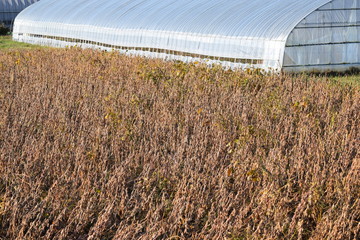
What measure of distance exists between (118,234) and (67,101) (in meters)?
4.76

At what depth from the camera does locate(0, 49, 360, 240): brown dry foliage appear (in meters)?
4.95

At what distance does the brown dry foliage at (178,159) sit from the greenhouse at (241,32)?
376cm

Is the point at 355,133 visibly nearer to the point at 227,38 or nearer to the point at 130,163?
the point at 130,163

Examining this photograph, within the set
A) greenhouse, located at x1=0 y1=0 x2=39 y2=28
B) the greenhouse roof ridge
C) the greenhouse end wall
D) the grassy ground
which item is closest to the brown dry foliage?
the greenhouse end wall

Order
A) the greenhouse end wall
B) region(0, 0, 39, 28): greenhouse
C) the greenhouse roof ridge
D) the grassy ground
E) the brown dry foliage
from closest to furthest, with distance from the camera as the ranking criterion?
the brown dry foliage → the greenhouse end wall → the greenhouse roof ridge → the grassy ground → region(0, 0, 39, 28): greenhouse

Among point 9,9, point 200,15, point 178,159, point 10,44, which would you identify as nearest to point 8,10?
point 9,9

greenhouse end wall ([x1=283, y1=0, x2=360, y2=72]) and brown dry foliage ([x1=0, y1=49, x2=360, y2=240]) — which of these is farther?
greenhouse end wall ([x1=283, y1=0, x2=360, y2=72])

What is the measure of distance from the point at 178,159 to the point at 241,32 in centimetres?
988

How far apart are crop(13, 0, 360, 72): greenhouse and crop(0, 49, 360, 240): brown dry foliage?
3763 millimetres

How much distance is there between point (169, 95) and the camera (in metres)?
9.83

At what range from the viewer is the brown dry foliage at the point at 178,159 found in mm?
4953

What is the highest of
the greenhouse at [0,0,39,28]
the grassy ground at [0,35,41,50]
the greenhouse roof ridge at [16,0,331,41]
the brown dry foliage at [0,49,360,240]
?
the greenhouse roof ridge at [16,0,331,41]

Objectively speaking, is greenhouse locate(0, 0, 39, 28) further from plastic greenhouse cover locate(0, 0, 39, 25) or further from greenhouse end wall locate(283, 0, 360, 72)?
greenhouse end wall locate(283, 0, 360, 72)

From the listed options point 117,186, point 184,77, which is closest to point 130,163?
point 117,186
